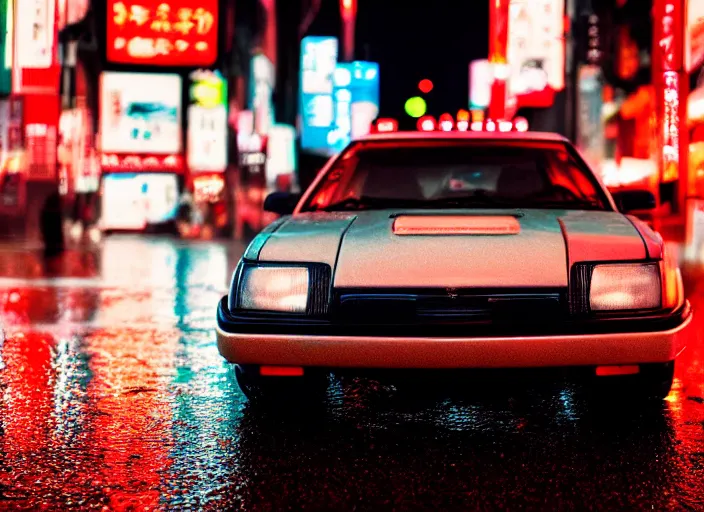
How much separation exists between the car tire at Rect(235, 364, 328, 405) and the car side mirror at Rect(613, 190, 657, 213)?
214 cm

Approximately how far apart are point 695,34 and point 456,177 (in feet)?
48.0

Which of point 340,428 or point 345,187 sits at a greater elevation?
point 345,187

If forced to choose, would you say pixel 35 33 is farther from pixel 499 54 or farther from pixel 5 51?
pixel 499 54

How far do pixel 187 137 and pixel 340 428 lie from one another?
29.1 meters

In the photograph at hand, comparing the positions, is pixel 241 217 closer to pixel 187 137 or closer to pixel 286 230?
pixel 187 137

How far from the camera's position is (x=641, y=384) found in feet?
15.1

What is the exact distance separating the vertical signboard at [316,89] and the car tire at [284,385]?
33.4 meters

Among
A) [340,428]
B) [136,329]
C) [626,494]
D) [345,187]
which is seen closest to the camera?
[626,494]

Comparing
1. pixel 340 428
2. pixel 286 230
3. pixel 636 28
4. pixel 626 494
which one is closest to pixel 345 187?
pixel 286 230

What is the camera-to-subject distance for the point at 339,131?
38469 millimetres

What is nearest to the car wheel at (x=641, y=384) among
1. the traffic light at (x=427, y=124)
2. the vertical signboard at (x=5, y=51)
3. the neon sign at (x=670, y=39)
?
the traffic light at (x=427, y=124)

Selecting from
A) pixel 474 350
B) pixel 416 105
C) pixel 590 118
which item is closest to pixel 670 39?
pixel 590 118

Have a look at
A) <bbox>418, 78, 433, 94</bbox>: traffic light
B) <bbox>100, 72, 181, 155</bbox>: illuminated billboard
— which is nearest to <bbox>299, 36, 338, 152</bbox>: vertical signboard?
<bbox>100, 72, 181, 155</bbox>: illuminated billboard

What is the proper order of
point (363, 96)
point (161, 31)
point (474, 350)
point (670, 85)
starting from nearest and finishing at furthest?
point (474, 350)
point (670, 85)
point (161, 31)
point (363, 96)
